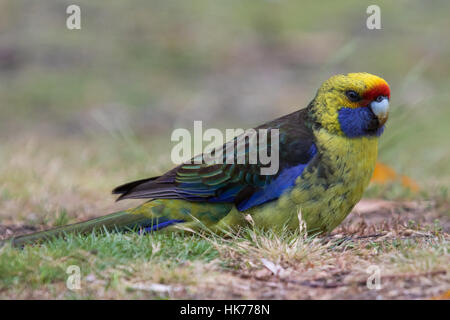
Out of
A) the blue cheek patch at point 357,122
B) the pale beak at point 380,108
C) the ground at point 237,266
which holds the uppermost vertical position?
the pale beak at point 380,108

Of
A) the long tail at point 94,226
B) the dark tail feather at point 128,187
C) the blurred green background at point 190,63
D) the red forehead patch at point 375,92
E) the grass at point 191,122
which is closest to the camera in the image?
the grass at point 191,122

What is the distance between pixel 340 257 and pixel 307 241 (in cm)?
22

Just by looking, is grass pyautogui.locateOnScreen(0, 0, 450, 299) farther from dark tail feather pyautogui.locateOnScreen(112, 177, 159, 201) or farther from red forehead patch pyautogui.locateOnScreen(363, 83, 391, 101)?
red forehead patch pyautogui.locateOnScreen(363, 83, 391, 101)

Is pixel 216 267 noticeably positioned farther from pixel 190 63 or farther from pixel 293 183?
pixel 190 63

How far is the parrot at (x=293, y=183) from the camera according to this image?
3895mm

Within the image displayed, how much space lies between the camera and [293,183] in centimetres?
392

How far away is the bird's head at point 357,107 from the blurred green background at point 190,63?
3353 mm

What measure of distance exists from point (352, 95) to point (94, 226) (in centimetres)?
175

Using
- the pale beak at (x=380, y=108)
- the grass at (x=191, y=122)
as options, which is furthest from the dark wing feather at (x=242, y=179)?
the pale beak at (x=380, y=108)

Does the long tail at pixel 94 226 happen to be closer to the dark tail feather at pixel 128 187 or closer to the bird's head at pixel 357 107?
the dark tail feather at pixel 128 187

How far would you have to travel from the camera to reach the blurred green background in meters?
9.73

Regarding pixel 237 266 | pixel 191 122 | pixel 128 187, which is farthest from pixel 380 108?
pixel 191 122

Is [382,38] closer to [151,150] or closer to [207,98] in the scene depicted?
[207,98]

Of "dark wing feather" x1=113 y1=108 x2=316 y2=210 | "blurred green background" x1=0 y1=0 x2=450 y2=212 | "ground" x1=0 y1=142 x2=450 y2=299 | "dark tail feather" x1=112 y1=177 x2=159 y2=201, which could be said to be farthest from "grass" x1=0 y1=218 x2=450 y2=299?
"blurred green background" x1=0 y1=0 x2=450 y2=212
